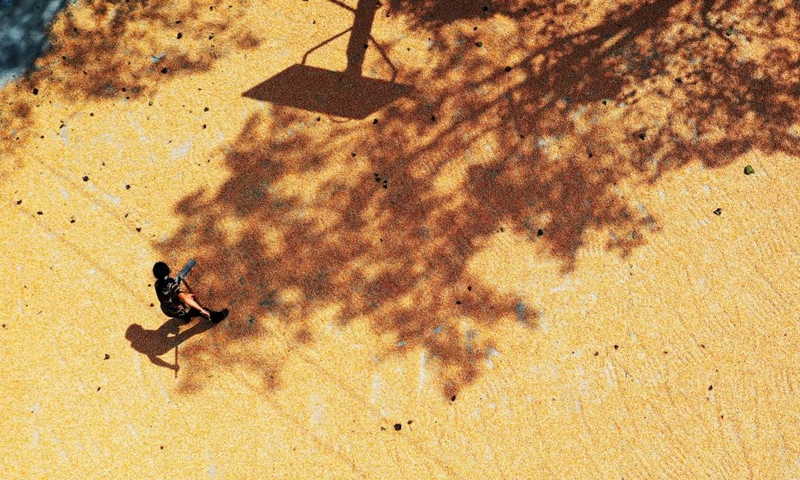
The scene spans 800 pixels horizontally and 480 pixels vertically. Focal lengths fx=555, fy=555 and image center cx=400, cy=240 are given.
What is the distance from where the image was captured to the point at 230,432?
6.25 m

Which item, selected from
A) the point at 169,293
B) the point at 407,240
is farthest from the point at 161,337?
the point at 407,240

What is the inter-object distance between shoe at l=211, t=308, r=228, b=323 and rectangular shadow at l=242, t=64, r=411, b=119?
3.08 meters

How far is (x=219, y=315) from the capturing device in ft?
21.6

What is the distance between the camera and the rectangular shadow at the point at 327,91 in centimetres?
791

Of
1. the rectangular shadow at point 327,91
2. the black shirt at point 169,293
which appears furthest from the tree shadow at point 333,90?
the black shirt at point 169,293

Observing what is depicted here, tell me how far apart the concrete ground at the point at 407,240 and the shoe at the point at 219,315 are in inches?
4.6

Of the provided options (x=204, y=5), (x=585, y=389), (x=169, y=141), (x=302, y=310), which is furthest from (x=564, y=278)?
(x=204, y=5)

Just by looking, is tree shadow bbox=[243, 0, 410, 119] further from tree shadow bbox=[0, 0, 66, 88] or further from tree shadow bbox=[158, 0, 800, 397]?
tree shadow bbox=[0, 0, 66, 88]

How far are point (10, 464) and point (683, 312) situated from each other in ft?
26.2

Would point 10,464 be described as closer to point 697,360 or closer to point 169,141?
point 169,141

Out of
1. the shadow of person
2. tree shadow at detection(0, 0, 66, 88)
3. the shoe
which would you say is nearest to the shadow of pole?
the shoe

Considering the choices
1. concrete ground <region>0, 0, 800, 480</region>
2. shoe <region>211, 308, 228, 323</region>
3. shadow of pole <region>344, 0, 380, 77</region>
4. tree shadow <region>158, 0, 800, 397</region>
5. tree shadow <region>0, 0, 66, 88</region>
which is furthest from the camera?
shadow of pole <region>344, 0, 380, 77</region>

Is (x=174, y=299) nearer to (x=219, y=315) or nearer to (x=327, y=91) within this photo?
(x=219, y=315)

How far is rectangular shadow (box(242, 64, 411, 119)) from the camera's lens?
7.91 metres
